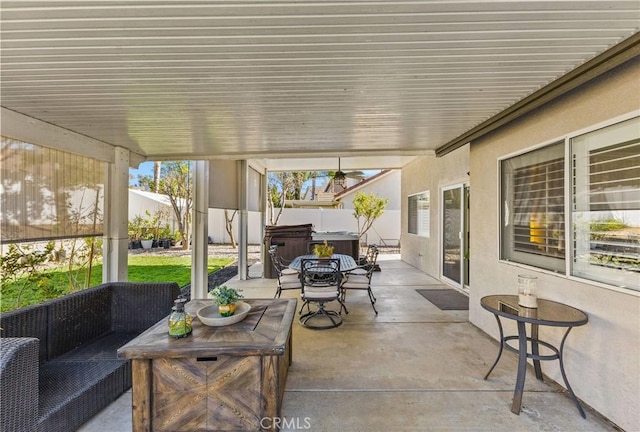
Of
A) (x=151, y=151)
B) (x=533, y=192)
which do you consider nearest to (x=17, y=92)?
(x=151, y=151)

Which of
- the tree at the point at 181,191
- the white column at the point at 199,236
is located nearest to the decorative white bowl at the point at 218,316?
the white column at the point at 199,236

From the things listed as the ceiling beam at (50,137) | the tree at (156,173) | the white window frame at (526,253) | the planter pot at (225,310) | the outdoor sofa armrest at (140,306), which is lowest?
the outdoor sofa armrest at (140,306)

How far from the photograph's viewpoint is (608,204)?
2137mm

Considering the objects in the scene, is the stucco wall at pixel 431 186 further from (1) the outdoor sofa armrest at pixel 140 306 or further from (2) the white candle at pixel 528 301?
(1) the outdoor sofa armrest at pixel 140 306

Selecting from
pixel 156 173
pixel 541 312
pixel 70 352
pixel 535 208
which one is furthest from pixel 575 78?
pixel 156 173

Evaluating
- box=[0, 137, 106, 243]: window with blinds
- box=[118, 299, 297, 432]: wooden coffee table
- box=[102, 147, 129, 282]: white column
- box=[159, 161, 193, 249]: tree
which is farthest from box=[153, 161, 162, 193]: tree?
box=[118, 299, 297, 432]: wooden coffee table

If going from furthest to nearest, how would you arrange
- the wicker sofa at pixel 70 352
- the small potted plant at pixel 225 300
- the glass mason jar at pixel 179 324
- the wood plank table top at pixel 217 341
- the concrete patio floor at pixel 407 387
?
1. the small potted plant at pixel 225 300
2. the concrete patio floor at pixel 407 387
3. the glass mason jar at pixel 179 324
4. the wood plank table top at pixel 217 341
5. the wicker sofa at pixel 70 352

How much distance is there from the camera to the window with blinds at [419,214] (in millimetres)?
7145

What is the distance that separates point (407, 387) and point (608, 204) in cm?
215

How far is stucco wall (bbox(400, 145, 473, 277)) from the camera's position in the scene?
5582 millimetres

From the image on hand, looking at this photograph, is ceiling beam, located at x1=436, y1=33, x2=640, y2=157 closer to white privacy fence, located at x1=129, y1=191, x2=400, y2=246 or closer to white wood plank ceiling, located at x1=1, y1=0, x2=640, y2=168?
Answer: white wood plank ceiling, located at x1=1, y1=0, x2=640, y2=168

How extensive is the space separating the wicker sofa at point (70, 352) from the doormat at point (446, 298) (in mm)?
3989

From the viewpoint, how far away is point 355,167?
8.16 meters

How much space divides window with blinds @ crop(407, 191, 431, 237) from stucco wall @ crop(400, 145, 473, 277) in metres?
0.15
